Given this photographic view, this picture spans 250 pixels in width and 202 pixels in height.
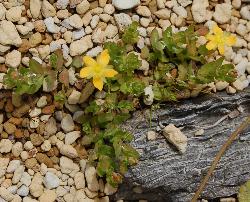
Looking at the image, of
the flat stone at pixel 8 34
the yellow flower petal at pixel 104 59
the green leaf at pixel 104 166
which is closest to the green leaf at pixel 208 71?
the yellow flower petal at pixel 104 59

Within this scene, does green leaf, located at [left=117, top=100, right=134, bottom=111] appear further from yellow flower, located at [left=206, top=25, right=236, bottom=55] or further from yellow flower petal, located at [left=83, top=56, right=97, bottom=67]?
yellow flower, located at [left=206, top=25, right=236, bottom=55]

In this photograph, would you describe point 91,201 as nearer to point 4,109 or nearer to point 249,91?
point 4,109

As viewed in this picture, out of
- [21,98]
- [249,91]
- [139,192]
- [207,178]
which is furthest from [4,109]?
[249,91]

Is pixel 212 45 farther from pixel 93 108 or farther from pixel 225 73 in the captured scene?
pixel 93 108

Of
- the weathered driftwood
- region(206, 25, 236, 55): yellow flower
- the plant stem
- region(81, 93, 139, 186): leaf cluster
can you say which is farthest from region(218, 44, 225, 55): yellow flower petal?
region(81, 93, 139, 186): leaf cluster

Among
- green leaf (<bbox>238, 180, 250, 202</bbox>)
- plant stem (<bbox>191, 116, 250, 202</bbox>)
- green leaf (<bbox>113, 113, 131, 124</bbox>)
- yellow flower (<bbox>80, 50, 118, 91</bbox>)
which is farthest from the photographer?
green leaf (<bbox>238, 180, 250, 202</bbox>)

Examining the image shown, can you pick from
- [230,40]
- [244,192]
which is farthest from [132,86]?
[244,192]

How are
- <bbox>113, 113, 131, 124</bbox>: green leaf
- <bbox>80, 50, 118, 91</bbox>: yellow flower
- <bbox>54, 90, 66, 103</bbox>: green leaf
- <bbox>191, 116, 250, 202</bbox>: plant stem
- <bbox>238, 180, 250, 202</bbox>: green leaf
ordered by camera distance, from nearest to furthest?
<bbox>80, 50, 118, 91</bbox>: yellow flower → <bbox>54, 90, 66, 103</bbox>: green leaf → <bbox>113, 113, 131, 124</bbox>: green leaf → <bbox>191, 116, 250, 202</bbox>: plant stem → <bbox>238, 180, 250, 202</bbox>: green leaf
